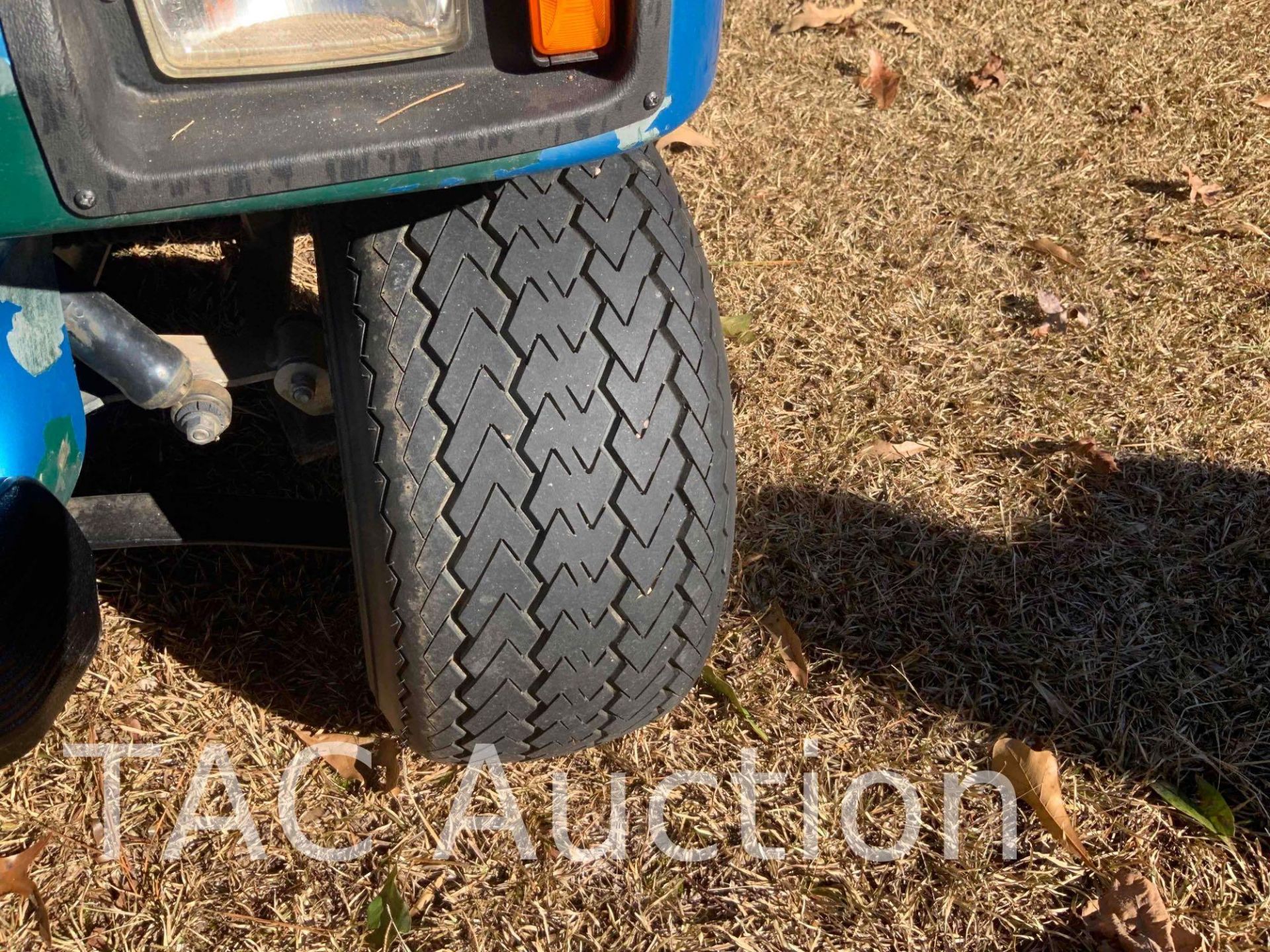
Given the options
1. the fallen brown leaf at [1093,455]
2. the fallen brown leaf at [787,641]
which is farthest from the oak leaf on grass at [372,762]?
the fallen brown leaf at [1093,455]

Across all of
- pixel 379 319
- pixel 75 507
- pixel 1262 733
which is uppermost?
pixel 379 319

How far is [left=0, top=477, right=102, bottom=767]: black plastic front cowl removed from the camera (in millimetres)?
1255

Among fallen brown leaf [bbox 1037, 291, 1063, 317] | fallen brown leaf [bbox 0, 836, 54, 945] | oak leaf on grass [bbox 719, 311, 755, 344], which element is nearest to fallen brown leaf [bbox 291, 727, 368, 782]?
fallen brown leaf [bbox 0, 836, 54, 945]

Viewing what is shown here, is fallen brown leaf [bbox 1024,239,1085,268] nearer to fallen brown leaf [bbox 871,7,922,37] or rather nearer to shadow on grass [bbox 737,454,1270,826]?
shadow on grass [bbox 737,454,1270,826]

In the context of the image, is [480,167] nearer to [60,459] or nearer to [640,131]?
[640,131]

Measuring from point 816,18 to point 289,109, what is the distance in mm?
2902

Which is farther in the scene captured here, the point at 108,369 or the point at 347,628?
the point at 347,628

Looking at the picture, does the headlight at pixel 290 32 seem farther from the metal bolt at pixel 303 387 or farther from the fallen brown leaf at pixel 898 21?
the fallen brown leaf at pixel 898 21

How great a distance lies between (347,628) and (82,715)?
1.44 feet

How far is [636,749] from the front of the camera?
188cm

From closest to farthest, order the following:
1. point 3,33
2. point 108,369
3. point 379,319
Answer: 1. point 3,33
2. point 379,319
3. point 108,369

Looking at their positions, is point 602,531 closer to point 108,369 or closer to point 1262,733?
point 108,369

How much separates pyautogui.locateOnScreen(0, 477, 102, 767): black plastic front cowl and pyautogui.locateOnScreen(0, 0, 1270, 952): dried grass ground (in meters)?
0.49

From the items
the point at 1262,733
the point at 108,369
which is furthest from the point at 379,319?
the point at 1262,733
